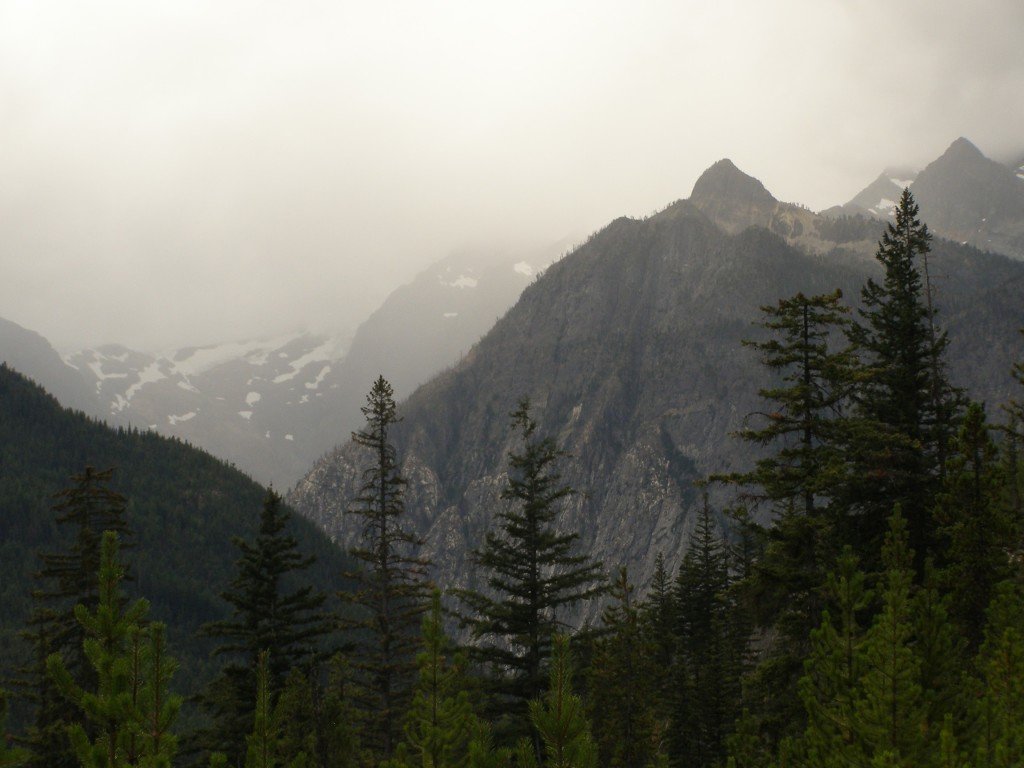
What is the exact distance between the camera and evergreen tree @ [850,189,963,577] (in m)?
21.1

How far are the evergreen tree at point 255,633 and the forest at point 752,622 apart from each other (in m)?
0.09

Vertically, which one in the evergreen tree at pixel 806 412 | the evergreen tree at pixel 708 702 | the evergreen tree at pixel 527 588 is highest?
the evergreen tree at pixel 806 412

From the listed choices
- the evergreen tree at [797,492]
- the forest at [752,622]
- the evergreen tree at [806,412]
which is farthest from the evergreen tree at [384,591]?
the evergreen tree at [806,412]

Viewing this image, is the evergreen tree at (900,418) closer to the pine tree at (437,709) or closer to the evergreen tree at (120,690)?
the pine tree at (437,709)

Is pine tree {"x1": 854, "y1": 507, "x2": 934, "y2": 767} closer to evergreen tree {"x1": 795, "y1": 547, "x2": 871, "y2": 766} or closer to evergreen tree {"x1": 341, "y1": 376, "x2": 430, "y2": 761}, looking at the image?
evergreen tree {"x1": 795, "y1": 547, "x2": 871, "y2": 766}

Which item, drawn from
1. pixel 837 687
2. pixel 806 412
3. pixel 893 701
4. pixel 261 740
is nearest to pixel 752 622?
pixel 806 412

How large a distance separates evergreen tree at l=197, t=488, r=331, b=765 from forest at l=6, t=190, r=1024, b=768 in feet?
0.30

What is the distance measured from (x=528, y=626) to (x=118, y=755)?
15534mm

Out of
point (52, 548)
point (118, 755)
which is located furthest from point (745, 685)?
point (52, 548)

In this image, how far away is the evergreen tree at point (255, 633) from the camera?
22.3 m

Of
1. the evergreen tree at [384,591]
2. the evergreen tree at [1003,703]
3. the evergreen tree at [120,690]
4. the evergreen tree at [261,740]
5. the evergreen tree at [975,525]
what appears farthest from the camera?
the evergreen tree at [384,591]

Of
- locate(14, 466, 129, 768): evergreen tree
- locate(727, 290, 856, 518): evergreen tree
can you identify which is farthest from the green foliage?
locate(14, 466, 129, 768): evergreen tree

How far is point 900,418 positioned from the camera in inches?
958

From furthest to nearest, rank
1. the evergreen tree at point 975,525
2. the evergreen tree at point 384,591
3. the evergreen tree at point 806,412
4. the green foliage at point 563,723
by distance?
1. the evergreen tree at point 384,591
2. the evergreen tree at point 806,412
3. the evergreen tree at point 975,525
4. the green foliage at point 563,723
